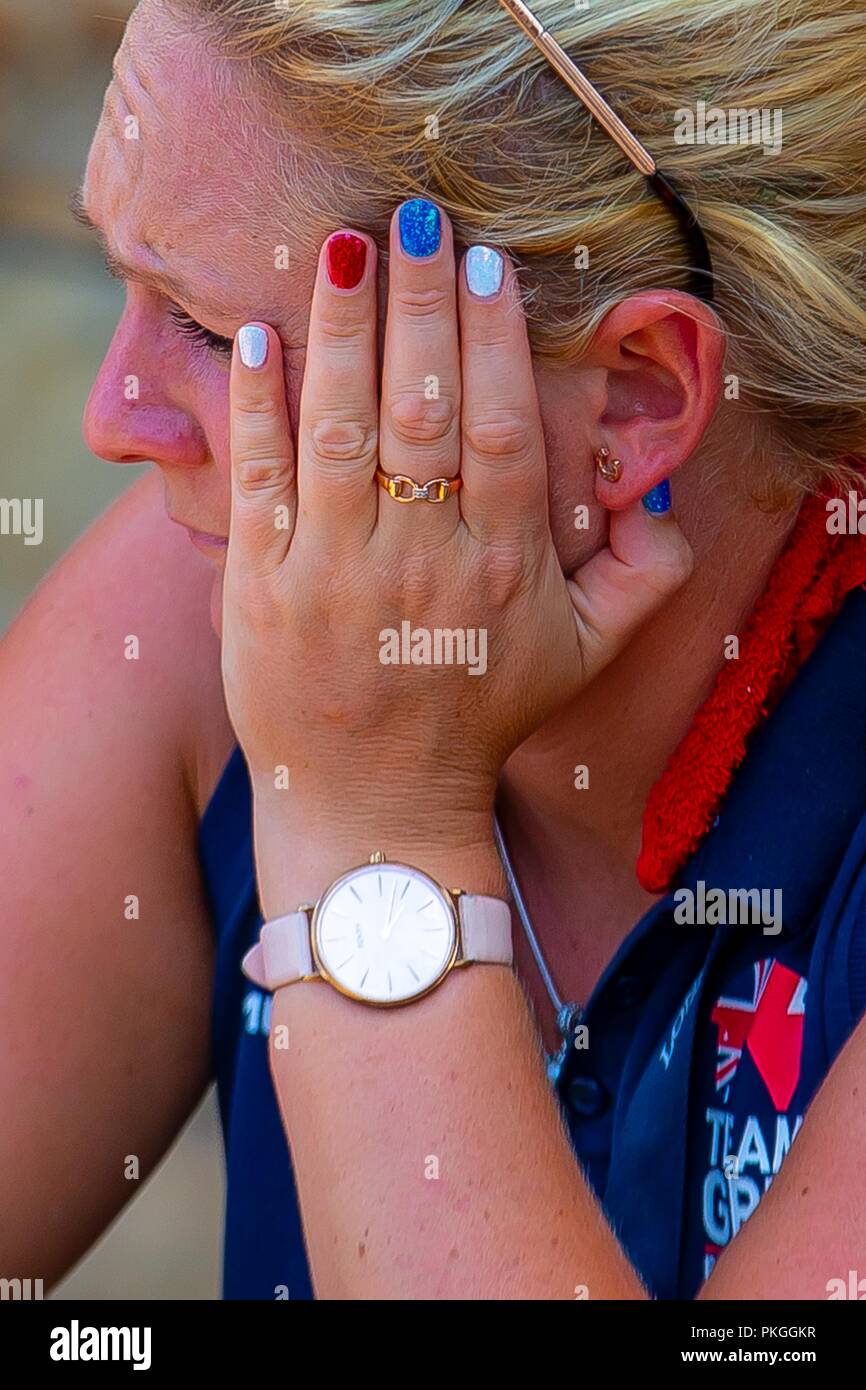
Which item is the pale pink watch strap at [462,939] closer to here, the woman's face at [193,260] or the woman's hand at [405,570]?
the woman's hand at [405,570]

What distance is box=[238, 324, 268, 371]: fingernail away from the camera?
1.37 metres

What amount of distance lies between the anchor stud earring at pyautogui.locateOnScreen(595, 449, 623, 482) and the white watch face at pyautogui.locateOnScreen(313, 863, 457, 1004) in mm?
405

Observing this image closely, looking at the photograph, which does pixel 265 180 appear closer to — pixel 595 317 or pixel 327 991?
pixel 595 317

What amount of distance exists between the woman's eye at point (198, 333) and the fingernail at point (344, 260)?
5.1 inches

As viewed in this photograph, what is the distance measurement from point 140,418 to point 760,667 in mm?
643

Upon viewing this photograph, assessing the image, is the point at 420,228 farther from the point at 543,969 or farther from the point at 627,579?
the point at 543,969

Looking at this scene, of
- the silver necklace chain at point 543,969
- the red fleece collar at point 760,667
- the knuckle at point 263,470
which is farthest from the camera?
the silver necklace chain at point 543,969

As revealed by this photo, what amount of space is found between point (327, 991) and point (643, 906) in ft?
1.39


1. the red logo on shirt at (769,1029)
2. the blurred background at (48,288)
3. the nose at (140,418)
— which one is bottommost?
the red logo on shirt at (769,1029)

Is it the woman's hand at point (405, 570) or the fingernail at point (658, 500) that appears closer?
the woman's hand at point (405, 570)

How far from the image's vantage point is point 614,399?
1452mm

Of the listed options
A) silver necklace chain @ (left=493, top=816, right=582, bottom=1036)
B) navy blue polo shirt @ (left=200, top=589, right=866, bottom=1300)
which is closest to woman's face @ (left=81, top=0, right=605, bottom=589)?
navy blue polo shirt @ (left=200, top=589, right=866, bottom=1300)

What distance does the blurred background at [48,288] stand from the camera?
4.89 metres

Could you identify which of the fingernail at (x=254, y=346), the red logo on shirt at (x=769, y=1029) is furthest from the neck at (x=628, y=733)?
the fingernail at (x=254, y=346)
